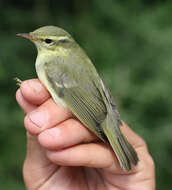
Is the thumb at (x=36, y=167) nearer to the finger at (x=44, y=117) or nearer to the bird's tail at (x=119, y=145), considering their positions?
the finger at (x=44, y=117)

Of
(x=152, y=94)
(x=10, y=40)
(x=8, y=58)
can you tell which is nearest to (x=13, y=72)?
(x=8, y=58)

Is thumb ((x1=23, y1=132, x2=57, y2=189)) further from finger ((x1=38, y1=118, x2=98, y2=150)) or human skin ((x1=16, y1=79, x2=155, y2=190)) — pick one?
finger ((x1=38, y1=118, x2=98, y2=150))

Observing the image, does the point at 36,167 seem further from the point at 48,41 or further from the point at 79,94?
the point at 48,41

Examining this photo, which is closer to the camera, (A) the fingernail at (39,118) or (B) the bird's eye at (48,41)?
(A) the fingernail at (39,118)

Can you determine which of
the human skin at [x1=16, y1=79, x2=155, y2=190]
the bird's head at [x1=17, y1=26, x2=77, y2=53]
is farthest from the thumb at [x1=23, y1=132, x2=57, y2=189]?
the bird's head at [x1=17, y1=26, x2=77, y2=53]

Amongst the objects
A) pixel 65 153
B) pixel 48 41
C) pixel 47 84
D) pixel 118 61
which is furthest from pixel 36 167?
pixel 118 61

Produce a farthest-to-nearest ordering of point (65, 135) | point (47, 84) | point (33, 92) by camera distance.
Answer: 1. point (47, 84)
2. point (33, 92)
3. point (65, 135)

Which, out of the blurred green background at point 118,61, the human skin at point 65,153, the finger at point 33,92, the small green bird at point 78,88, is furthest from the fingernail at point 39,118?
the blurred green background at point 118,61
